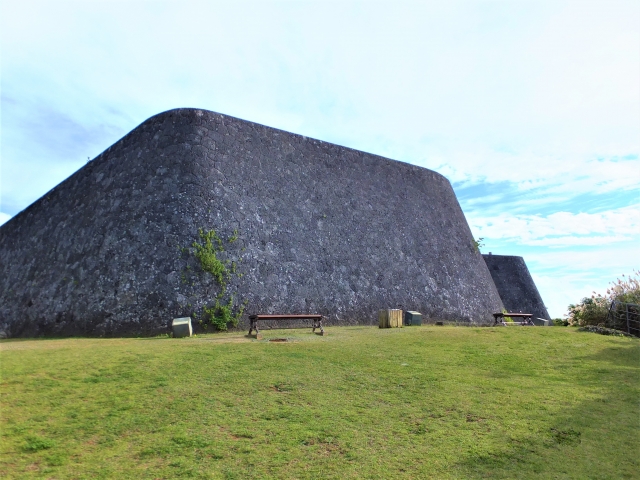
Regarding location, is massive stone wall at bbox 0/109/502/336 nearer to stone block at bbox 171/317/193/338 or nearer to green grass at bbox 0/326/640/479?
stone block at bbox 171/317/193/338

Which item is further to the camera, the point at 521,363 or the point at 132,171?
the point at 132,171

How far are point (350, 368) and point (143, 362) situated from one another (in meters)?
4.12

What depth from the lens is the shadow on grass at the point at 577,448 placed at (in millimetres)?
5465

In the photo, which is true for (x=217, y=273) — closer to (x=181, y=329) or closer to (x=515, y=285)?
(x=181, y=329)

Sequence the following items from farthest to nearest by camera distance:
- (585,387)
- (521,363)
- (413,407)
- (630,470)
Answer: (521,363) → (585,387) → (413,407) → (630,470)

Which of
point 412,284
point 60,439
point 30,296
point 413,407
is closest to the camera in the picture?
point 60,439

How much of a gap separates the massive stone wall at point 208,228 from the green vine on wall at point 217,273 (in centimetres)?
31

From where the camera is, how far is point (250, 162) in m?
18.6

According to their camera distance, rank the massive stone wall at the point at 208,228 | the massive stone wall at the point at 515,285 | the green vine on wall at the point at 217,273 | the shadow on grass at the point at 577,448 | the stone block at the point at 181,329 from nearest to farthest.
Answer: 1. the shadow on grass at the point at 577,448
2. the stone block at the point at 181,329
3. the green vine on wall at the point at 217,273
4. the massive stone wall at the point at 208,228
5. the massive stone wall at the point at 515,285

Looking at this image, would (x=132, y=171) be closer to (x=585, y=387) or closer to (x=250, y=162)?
(x=250, y=162)

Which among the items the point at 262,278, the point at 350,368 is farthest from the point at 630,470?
the point at 262,278

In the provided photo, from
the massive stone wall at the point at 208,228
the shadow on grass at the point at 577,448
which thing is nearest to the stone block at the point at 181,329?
the massive stone wall at the point at 208,228

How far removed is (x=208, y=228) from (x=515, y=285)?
86.8 feet

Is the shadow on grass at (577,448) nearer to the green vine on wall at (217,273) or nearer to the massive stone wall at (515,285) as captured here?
the green vine on wall at (217,273)
